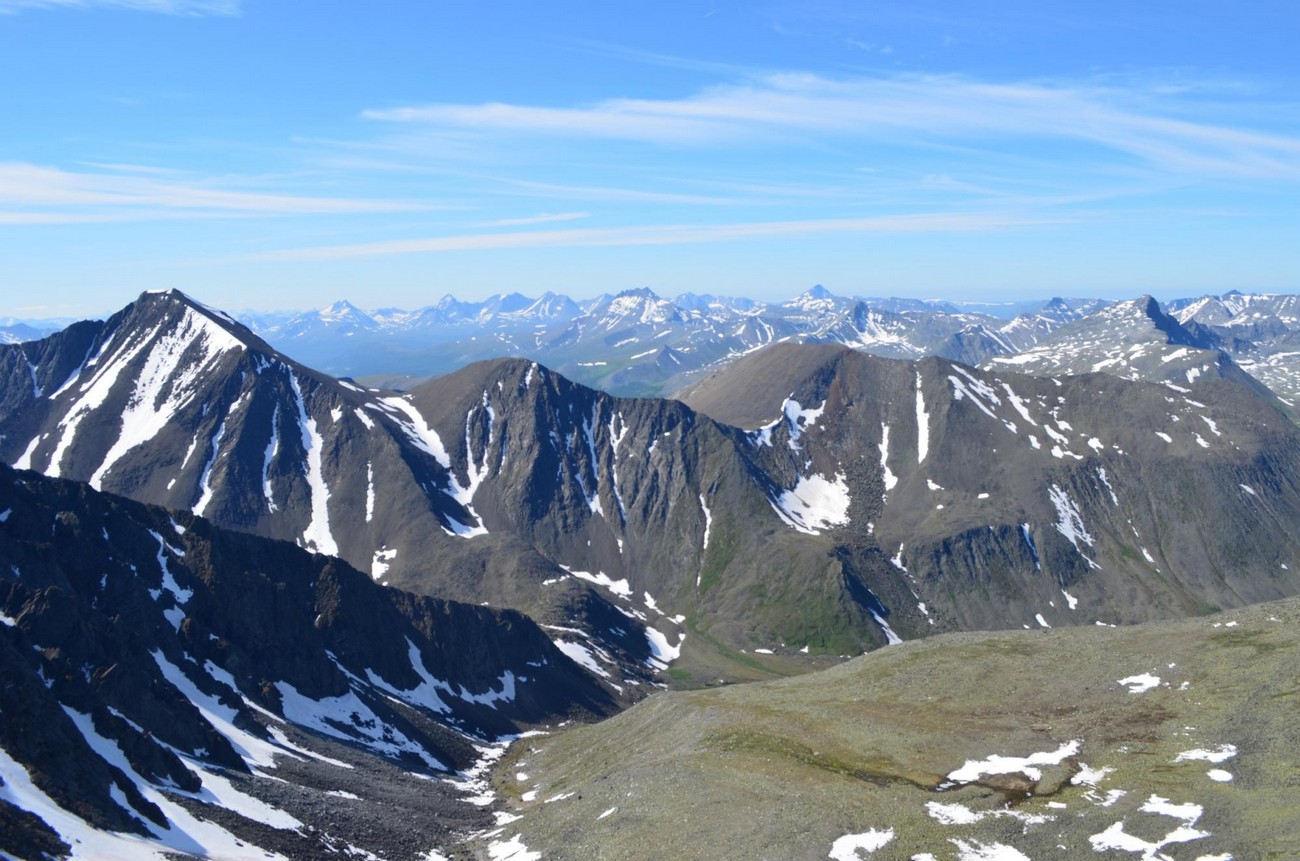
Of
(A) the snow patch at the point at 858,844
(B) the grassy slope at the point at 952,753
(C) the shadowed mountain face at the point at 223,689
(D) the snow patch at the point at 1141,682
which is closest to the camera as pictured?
(C) the shadowed mountain face at the point at 223,689

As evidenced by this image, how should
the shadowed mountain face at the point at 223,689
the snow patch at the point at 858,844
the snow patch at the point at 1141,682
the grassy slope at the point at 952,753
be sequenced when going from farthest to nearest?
the snow patch at the point at 1141,682, the grassy slope at the point at 952,753, the snow patch at the point at 858,844, the shadowed mountain face at the point at 223,689

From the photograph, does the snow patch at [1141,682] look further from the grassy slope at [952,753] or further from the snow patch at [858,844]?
the snow patch at [858,844]

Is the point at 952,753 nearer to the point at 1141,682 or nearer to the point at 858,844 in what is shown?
the point at 858,844

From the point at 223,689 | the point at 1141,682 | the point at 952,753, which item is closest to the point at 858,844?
the point at 952,753

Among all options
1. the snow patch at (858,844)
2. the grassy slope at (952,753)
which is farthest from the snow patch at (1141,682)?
the snow patch at (858,844)

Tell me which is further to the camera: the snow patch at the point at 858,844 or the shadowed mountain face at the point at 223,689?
the snow patch at the point at 858,844

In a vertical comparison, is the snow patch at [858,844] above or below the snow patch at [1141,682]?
above

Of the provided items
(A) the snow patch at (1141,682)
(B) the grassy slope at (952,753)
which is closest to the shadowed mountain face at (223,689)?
(B) the grassy slope at (952,753)
